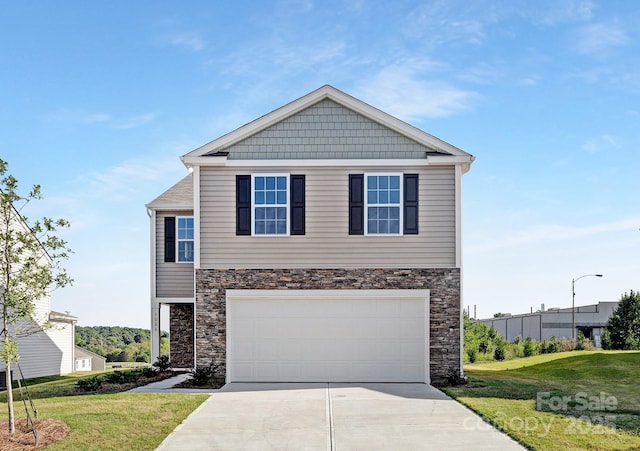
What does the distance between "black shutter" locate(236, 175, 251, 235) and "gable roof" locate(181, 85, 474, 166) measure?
2.35 ft

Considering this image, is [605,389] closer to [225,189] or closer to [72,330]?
[225,189]

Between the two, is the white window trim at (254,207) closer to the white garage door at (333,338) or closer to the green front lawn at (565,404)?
the white garage door at (333,338)

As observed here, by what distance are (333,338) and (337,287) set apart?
1291mm

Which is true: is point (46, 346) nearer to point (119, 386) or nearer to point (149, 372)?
point (149, 372)

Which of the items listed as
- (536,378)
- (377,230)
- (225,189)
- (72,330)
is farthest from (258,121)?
(72,330)

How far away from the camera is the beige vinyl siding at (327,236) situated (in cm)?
1611

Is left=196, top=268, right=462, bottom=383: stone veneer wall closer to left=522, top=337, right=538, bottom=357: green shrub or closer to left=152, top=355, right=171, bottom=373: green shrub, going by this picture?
left=152, top=355, right=171, bottom=373: green shrub

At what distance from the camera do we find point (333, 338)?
16000 mm

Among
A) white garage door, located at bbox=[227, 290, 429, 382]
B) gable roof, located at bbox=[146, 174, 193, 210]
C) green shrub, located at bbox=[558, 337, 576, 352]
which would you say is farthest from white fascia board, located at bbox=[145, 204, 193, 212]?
green shrub, located at bbox=[558, 337, 576, 352]

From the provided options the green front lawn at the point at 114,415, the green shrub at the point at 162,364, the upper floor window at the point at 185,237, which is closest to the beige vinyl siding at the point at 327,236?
the upper floor window at the point at 185,237

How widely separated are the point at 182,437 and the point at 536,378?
11396 millimetres

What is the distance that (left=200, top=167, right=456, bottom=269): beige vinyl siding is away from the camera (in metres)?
16.1

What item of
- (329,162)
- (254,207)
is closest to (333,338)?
(254,207)

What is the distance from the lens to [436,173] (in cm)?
1623
